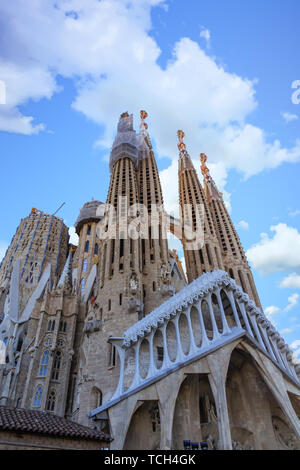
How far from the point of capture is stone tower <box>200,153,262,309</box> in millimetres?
39969

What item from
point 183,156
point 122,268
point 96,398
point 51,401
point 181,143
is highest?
point 181,143

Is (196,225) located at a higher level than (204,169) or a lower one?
lower

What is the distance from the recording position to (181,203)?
50062 mm

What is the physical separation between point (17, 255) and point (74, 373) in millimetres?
17847

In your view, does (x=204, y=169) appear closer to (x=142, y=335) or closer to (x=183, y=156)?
(x=183, y=156)

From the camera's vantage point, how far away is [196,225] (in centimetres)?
4469

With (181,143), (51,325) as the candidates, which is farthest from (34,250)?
(181,143)

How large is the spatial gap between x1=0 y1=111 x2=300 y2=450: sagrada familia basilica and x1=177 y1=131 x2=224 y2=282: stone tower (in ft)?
0.62

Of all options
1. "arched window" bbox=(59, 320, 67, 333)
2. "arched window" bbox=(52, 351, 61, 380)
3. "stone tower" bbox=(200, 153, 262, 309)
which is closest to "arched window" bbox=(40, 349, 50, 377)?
"arched window" bbox=(52, 351, 61, 380)

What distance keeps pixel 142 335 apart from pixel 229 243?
2641cm

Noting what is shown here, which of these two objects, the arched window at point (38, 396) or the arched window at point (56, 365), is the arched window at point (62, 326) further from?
the arched window at point (38, 396)

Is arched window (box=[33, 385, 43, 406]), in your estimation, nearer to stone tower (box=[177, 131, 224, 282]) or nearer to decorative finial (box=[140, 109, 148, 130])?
stone tower (box=[177, 131, 224, 282])
